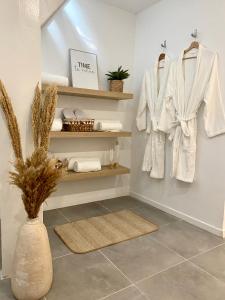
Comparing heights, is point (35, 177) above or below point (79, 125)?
below

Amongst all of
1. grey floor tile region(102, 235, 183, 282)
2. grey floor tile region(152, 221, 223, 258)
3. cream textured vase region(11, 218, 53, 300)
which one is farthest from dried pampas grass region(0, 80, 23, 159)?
grey floor tile region(152, 221, 223, 258)

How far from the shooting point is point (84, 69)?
9.19ft

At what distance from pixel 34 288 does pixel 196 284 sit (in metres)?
1.06

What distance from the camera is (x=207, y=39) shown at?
2332 millimetres

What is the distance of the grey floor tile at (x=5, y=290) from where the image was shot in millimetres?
1463

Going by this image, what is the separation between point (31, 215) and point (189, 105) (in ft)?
6.01

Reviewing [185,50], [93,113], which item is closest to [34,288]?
[93,113]

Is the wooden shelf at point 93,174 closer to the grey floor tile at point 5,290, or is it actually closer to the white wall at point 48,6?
the grey floor tile at point 5,290

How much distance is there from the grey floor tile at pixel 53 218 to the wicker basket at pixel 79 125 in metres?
0.97

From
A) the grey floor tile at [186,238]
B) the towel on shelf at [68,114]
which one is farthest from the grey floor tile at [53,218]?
the towel on shelf at [68,114]

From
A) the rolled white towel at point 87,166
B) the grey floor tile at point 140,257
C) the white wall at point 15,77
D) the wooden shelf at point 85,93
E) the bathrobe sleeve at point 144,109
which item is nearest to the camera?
the white wall at point 15,77

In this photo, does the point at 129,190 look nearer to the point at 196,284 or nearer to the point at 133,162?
the point at 133,162

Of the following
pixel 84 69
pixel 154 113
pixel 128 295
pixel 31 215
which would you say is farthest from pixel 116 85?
pixel 128 295

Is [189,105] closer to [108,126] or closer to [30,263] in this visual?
[108,126]
